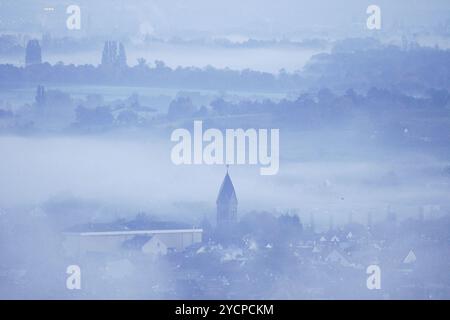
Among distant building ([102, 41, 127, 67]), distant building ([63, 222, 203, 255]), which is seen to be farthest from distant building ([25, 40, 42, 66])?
distant building ([63, 222, 203, 255])

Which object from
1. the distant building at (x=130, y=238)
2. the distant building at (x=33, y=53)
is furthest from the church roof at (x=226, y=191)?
the distant building at (x=33, y=53)

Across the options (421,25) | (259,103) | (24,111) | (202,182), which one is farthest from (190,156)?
(421,25)

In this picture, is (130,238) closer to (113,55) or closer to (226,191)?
(226,191)

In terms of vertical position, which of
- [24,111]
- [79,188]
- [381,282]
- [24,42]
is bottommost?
[381,282]

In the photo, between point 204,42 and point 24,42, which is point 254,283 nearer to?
point 204,42

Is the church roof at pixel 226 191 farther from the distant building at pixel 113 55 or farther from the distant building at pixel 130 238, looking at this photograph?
Result: the distant building at pixel 113 55

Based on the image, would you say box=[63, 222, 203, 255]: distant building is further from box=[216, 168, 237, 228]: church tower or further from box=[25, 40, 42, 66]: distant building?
box=[25, 40, 42, 66]: distant building

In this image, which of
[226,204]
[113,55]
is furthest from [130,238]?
[113,55]
